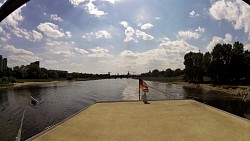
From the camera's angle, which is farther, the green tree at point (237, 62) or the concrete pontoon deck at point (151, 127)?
the green tree at point (237, 62)

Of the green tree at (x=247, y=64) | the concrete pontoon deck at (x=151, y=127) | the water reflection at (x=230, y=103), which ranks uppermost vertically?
the green tree at (x=247, y=64)

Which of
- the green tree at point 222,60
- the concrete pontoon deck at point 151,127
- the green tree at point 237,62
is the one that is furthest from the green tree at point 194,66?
the concrete pontoon deck at point 151,127

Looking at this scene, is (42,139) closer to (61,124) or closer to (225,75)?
(61,124)

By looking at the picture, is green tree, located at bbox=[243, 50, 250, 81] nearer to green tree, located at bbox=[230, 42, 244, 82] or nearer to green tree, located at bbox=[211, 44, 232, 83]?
green tree, located at bbox=[230, 42, 244, 82]

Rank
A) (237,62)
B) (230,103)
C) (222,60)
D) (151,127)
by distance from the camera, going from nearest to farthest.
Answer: (151,127) < (230,103) < (237,62) < (222,60)

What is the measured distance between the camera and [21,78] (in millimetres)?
152500

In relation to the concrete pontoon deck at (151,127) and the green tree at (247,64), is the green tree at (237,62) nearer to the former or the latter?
the green tree at (247,64)

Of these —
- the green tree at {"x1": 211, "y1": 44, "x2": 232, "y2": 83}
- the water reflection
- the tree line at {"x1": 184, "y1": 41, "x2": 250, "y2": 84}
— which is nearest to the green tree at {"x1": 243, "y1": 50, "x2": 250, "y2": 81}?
the tree line at {"x1": 184, "y1": 41, "x2": 250, "y2": 84}

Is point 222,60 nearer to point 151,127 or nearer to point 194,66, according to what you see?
point 194,66

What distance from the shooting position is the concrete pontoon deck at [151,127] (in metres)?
12.8

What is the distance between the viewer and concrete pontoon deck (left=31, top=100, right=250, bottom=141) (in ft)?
42.1

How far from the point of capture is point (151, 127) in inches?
588

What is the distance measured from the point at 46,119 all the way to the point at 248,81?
80.1 m

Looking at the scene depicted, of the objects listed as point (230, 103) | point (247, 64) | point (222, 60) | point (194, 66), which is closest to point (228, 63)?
point (222, 60)
